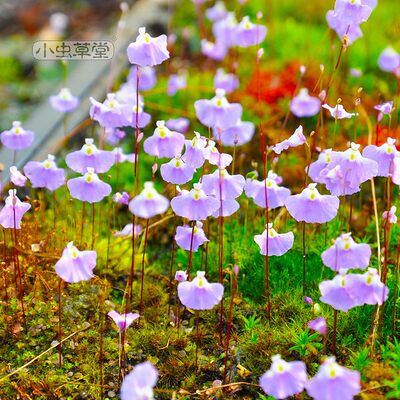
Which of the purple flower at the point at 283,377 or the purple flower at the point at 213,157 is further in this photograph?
the purple flower at the point at 213,157

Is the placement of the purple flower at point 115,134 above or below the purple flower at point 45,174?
above

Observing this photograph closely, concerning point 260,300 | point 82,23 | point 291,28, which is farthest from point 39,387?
point 82,23

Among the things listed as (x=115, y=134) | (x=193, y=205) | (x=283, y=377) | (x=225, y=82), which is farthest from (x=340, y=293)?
(x=225, y=82)

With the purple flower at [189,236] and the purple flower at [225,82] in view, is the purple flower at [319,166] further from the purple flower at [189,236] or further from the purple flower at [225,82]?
the purple flower at [225,82]

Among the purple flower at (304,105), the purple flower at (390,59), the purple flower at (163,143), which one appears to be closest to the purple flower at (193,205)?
the purple flower at (163,143)

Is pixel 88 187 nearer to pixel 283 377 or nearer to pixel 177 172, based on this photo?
pixel 177 172

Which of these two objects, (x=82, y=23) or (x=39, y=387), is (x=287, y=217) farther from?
(x=82, y=23)

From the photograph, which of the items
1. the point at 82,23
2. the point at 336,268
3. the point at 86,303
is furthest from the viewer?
the point at 82,23
